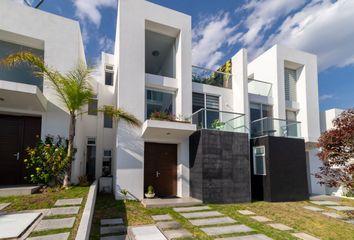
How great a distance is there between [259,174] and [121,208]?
7.20 metres

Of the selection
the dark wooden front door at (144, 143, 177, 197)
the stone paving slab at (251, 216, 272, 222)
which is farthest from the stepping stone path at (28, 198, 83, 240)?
the stone paving slab at (251, 216, 272, 222)

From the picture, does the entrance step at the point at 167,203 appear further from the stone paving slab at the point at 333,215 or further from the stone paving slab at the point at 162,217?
the stone paving slab at the point at 333,215

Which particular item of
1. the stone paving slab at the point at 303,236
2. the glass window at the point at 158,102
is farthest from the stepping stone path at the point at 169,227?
the glass window at the point at 158,102

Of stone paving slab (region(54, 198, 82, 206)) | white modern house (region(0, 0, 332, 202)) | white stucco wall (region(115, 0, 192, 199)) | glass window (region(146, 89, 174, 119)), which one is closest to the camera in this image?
stone paving slab (region(54, 198, 82, 206))

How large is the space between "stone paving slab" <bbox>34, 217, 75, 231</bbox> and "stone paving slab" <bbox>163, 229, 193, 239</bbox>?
2371mm

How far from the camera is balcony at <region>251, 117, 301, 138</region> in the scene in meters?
11.4

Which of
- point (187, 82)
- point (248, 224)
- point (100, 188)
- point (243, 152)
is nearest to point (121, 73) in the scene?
point (187, 82)

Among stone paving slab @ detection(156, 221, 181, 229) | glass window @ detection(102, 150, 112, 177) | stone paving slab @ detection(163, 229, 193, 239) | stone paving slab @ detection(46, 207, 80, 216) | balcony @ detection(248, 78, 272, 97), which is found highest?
balcony @ detection(248, 78, 272, 97)

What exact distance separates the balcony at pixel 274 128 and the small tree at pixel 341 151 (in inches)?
165

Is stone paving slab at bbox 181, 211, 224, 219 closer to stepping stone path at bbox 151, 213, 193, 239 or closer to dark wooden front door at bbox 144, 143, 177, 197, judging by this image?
stepping stone path at bbox 151, 213, 193, 239

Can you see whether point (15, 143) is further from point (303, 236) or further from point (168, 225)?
point (303, 236)

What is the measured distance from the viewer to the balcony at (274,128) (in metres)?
11.4

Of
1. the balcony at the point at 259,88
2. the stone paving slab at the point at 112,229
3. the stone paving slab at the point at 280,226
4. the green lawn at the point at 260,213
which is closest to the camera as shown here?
the stone paving slab at the point at 112,229

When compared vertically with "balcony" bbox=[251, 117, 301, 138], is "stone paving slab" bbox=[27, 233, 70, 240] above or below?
below
